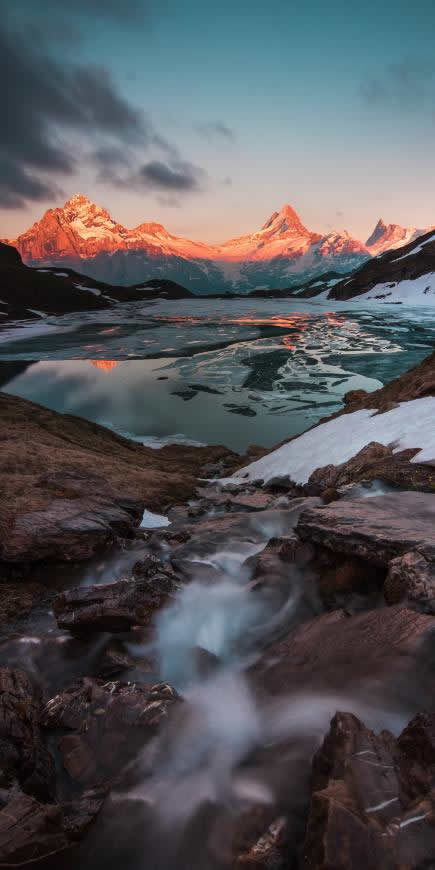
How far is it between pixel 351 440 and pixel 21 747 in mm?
15310

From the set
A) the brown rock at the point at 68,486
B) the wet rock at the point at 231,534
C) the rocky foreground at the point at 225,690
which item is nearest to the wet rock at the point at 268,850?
the rocky foreground at the point at 225,690

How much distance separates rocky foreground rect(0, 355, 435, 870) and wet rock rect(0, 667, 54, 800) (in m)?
0.02

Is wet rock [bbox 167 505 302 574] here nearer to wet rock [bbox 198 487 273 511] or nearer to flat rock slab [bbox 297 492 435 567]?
wet rock [bbox 198 487 273 511]

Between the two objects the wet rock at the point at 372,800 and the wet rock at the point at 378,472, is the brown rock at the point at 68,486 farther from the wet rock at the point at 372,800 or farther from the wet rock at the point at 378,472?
the wet rock at the point at 372,800

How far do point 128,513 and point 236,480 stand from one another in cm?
874

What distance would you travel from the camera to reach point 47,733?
5.67m

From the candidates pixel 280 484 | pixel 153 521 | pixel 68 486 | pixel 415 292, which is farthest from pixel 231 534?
pixel 415 292

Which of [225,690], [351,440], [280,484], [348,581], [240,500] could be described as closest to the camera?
[225,690]

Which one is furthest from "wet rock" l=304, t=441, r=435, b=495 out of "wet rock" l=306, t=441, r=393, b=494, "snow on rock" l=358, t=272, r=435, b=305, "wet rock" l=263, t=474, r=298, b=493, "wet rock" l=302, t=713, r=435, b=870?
"snow on rock" l=358, t=272, r=435, b=305

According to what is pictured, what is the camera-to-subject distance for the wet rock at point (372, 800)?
3.12 metres

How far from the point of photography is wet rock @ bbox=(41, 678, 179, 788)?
525 cm

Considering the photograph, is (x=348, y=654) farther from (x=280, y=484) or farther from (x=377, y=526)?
(x=280, y=484)

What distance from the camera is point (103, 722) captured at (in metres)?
5.61

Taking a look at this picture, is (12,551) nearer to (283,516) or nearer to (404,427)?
(283,516)
